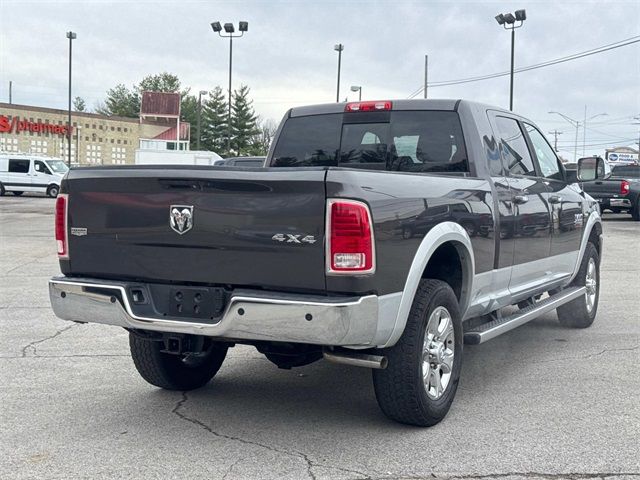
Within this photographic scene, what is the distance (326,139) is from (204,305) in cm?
243

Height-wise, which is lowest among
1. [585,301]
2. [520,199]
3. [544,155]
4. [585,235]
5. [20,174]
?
[585,301]

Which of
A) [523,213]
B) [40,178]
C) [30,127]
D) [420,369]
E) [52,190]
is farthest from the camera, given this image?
[30,127]

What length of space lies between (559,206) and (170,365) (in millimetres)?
3557

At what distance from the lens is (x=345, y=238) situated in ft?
13.2

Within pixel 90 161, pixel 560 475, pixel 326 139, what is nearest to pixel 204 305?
pixel 560 475

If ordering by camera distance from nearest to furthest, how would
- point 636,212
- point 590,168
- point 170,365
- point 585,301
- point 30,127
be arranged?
point 170,365, point 590,168, point 585,301, point 636,212, point 30,127

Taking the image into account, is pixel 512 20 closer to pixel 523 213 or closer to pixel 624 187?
pixel 624 187

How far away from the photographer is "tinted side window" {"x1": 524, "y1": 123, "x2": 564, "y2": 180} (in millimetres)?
6969

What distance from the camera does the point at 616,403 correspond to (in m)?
5.28

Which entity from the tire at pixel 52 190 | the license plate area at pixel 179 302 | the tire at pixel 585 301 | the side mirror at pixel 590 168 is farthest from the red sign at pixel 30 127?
the license plate area at pixel 179 302

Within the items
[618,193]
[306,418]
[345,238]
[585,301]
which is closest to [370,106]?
[345,238]

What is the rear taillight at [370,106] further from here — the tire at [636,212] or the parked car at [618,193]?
the tire at [636,212]

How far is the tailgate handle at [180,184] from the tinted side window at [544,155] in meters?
3.64

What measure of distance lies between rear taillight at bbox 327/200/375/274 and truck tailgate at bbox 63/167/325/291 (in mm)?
51
